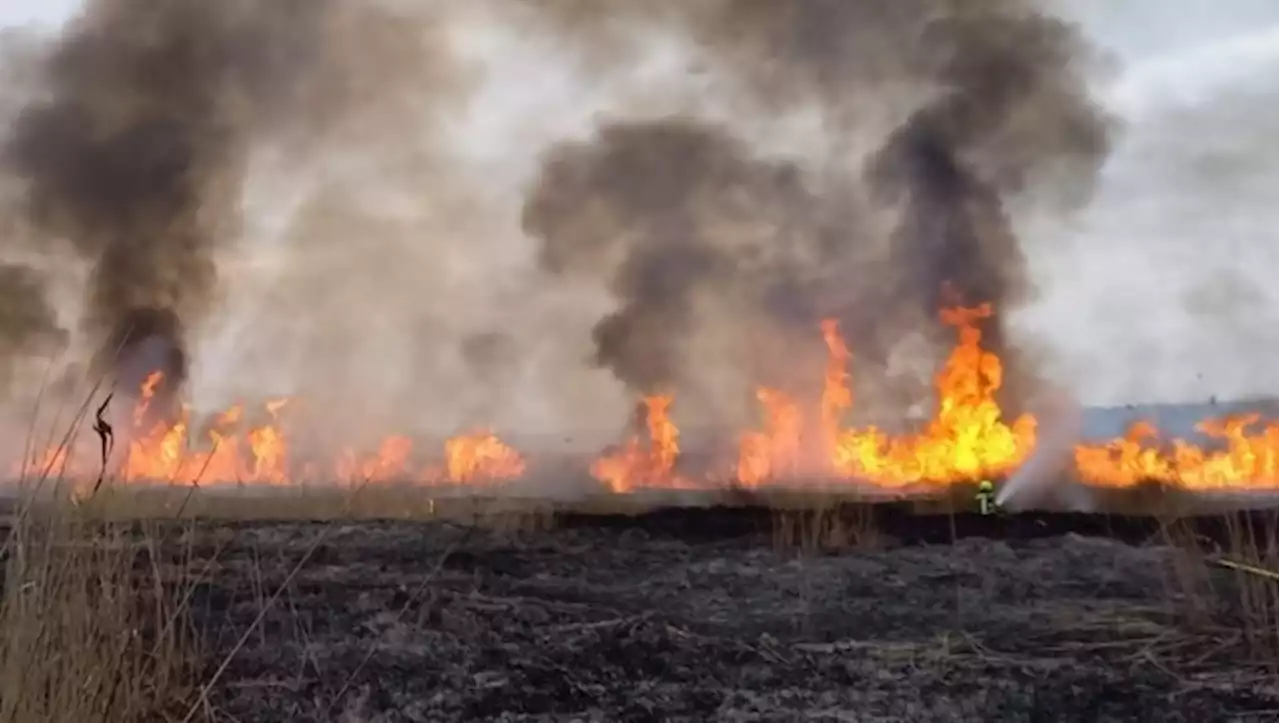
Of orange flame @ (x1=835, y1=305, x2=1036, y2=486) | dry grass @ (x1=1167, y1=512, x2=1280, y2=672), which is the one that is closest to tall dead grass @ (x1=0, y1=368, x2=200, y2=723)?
dry grass @ (x1=1167, y1=512, x2=1280, y2=672)

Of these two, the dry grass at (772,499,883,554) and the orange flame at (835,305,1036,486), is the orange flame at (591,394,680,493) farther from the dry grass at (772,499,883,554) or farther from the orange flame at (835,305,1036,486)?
the dry grass at (772,499,883,554)

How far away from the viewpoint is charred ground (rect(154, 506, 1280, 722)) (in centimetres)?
489

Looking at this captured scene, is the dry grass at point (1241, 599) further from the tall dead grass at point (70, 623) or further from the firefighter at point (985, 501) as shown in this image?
the firefighter at point (985, 501)

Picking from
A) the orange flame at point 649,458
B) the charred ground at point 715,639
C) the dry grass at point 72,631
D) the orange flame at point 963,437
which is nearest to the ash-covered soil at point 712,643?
the charred ground at point 715,639

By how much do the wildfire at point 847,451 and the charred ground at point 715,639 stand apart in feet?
27.2

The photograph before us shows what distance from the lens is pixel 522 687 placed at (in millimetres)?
5102

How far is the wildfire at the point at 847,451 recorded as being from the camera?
2011 centimetres

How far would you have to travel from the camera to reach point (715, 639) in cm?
602

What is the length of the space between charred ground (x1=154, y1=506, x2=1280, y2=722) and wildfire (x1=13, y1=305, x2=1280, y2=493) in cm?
830

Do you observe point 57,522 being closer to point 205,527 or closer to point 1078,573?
point 205,527

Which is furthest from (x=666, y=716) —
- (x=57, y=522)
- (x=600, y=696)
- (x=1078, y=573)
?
(x=1078, y=573)

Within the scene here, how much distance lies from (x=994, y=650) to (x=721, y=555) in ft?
13.5

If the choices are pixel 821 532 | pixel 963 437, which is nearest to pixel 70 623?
pixel 821 532

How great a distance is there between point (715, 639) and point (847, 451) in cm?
1653
